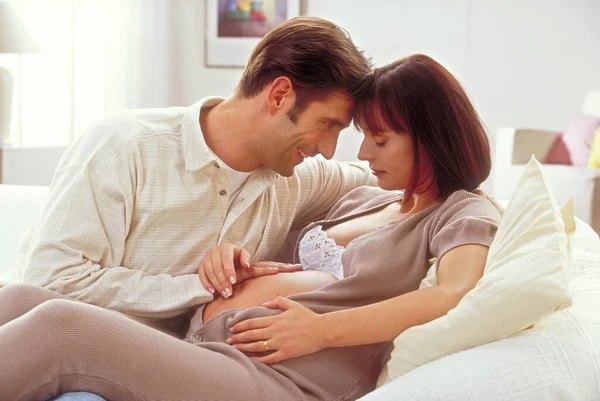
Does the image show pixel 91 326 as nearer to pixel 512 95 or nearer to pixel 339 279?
pixel 339 279

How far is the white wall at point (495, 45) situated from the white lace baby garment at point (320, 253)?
3.67m

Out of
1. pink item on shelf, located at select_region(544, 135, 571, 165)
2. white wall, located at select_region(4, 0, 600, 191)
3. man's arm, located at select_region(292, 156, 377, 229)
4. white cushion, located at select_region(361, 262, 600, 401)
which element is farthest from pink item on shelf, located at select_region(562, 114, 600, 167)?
white cushion, located at select_region(361, 262, 600, 401)

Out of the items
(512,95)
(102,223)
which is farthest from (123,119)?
(512,95)

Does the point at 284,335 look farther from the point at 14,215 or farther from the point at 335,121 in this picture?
the point at 14,215

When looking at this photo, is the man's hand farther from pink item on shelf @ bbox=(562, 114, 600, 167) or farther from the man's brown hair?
pink item on shelf @ bbox=(562, 114, 600, 167)

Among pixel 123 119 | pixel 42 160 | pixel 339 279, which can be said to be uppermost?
pixel 123 119

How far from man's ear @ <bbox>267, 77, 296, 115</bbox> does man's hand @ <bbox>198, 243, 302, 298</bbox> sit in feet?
1.06

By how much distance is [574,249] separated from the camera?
6.37 feet

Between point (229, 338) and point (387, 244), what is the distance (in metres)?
0.35

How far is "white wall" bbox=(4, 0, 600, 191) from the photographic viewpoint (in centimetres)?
554

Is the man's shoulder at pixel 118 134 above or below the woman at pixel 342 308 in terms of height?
above

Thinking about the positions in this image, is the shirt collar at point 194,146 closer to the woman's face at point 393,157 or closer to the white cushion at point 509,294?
the woman's face at point 393,157

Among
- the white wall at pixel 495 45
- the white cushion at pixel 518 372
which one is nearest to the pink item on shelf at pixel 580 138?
the white wall at pixel 495 45

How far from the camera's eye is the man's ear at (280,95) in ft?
6.20
